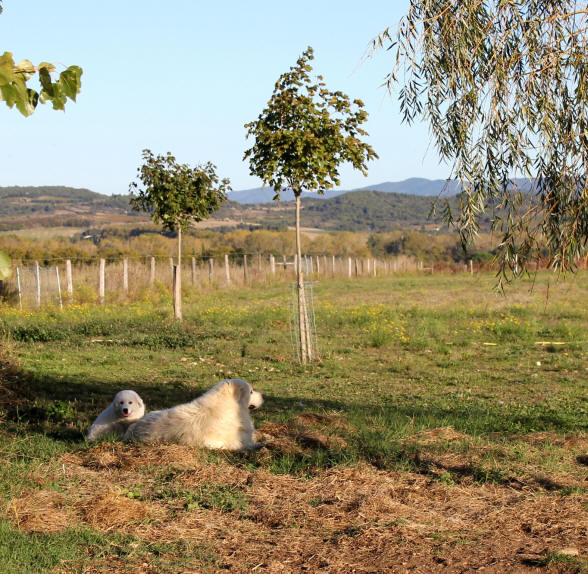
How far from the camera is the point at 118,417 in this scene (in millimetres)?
6719

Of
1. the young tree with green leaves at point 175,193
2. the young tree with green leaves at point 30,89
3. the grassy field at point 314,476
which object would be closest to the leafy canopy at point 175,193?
the young tree with green leaves at point 175,193

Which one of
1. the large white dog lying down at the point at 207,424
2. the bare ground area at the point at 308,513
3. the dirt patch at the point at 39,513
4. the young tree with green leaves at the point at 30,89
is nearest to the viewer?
the young tree with green leaves at the point at 30,89

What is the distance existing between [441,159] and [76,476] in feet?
14.6

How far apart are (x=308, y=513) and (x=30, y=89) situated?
10.9 ft

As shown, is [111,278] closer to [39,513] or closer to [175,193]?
[175,193]

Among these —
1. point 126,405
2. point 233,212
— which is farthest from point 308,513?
point 233,212

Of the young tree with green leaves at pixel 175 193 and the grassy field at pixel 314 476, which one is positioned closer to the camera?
the grassy field at pixel 314 476

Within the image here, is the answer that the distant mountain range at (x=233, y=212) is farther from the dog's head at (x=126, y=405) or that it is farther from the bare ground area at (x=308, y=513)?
the bare ground area at (x=308, y=513)

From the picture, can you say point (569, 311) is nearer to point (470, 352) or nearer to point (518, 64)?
point (470, 352)

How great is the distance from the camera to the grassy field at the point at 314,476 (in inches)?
164

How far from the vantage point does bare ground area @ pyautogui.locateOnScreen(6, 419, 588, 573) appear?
161 inches

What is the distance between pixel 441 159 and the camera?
Result: 21.8ft

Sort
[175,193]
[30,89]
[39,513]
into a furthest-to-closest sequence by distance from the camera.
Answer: [175,193] → [39,513] → [30,89]

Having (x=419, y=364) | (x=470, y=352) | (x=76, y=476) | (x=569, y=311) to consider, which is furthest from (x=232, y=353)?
(x=569, y=311)
